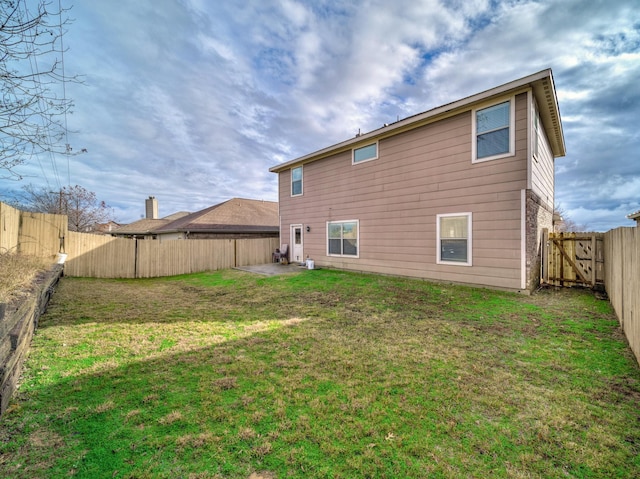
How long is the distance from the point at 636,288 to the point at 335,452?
4.21 meters

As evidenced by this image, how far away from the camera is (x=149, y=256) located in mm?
11422

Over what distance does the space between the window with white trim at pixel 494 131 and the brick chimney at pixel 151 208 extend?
28.9 metres

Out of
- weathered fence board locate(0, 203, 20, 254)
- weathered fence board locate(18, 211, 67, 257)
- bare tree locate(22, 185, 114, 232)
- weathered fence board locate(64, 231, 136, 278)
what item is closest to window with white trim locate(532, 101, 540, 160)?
weathered fence board locate(0, 203, 20, 254)

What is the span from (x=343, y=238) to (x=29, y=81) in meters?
9.22

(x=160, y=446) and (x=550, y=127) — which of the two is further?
(x=550, y=127)

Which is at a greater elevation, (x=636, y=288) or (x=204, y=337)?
(x=636, y=288)

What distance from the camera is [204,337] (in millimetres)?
4234

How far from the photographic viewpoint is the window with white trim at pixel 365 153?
981 centimetres

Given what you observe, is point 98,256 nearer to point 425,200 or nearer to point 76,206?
point 425,200

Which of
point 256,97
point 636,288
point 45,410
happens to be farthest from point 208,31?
point 636,288

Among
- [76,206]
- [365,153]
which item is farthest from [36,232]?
[76,206]

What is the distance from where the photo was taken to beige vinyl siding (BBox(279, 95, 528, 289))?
22.3ft

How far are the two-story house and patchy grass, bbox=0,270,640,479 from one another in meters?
2.30

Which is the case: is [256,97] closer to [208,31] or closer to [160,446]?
[208,31]
